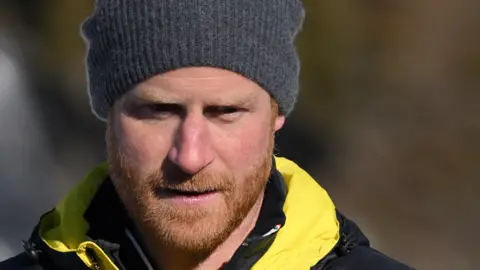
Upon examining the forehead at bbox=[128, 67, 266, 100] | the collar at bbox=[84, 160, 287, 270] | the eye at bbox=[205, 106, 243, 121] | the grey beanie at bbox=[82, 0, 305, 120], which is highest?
the grey beanie at bbox=[82, 0, 305, 120]

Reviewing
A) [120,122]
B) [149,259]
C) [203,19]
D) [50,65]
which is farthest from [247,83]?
[50,65]

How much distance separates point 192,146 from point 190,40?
9.1 inches

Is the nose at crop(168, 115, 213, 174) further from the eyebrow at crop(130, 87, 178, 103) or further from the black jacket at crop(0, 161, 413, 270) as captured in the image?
the black jacket at crop(0, 161, 413, 270)

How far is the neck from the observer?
2.00 meters

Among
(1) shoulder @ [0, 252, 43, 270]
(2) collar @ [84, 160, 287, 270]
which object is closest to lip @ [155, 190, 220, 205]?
(2) collar @ [84, 160, 287, 270]

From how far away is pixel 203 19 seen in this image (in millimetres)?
1910

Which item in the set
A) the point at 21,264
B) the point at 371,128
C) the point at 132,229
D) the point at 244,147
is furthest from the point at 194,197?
the point at 371,128

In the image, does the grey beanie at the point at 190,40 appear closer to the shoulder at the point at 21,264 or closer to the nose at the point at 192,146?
the nose at the point at 192,146

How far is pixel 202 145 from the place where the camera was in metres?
1.85

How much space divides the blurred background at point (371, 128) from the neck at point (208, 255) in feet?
13.1

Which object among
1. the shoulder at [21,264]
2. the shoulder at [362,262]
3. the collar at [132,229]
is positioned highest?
the collar at [132,229]

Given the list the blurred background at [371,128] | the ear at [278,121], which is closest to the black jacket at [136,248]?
the ear at [278,121]

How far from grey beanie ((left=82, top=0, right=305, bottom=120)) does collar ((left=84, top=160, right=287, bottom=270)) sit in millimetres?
215

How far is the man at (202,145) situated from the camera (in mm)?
1887
